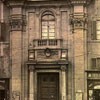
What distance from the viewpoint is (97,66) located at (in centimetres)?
3884

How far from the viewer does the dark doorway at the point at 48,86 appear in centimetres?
3912

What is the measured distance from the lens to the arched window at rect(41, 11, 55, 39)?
3950 cm

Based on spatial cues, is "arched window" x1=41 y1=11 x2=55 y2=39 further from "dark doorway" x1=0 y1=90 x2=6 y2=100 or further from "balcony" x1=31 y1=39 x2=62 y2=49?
"dark doorway" x1=0 y1=90 x2=6 y2=100

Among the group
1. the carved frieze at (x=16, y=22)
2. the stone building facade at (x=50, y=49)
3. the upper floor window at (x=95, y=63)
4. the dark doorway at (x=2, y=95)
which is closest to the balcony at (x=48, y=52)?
the stone building facade at (x=50, y=49)

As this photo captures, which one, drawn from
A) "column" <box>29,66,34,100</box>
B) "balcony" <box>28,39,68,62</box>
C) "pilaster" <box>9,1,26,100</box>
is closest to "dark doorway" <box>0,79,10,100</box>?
"pilaster" <box>9,1,26,100</box>

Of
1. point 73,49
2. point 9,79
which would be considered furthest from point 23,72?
point 73,49

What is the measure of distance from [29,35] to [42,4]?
2657mm

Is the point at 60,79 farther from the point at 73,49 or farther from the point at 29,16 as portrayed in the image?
the point at 29,16

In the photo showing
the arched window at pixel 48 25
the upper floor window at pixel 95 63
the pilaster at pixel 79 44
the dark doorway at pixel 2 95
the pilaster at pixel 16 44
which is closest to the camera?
the pilaster at pixel 79 44

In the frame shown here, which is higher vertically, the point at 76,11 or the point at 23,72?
the point at 76,11

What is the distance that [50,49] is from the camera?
38688 millimetres

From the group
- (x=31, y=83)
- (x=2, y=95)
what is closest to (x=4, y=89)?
(x=2, y=95)

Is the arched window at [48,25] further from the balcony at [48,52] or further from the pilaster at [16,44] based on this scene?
the pilaster at [16,44]

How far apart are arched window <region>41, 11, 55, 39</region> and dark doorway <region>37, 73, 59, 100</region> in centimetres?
309
